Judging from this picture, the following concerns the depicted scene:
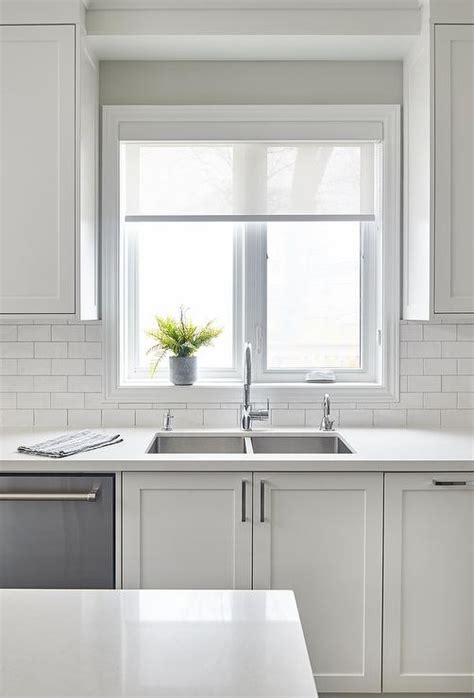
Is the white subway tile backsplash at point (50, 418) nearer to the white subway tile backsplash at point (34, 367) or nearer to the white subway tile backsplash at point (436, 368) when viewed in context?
the white subway tile backsplash at point (34, 367)

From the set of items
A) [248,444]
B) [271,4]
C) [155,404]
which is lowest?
[248,444]

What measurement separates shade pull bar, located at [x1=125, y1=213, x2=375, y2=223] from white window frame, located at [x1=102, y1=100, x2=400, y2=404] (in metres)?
0.09

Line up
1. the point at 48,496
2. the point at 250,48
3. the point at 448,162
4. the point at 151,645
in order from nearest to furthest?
1. the point at 151,645
2. the point at 48,496
3. the point at 448,162
4. the point at 250,48

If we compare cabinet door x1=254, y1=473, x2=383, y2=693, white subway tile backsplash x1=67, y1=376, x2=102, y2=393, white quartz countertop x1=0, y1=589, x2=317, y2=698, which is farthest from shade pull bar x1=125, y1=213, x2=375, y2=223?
white quartz countertop x1=0, y1=589, x2=317, y2=698

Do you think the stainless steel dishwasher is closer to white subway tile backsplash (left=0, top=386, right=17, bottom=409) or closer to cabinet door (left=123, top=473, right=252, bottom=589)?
cabinet door (left=123, top=473, right=252, bottom=589)

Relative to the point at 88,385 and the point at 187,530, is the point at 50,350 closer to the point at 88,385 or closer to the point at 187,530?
the point at 88,385

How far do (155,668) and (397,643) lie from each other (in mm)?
1563

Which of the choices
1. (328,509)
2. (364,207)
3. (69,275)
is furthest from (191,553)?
(364,207)

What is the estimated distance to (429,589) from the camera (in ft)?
7.11

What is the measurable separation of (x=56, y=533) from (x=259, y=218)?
1538mm

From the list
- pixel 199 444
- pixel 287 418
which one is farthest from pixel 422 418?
pixel 199 444

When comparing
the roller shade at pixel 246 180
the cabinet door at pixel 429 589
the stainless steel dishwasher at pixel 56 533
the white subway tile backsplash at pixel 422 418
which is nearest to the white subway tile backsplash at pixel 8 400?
the stainless steel dishwasher at pixel 56 533

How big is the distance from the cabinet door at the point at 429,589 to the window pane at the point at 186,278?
1.13m

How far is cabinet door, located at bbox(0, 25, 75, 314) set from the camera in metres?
2.43
